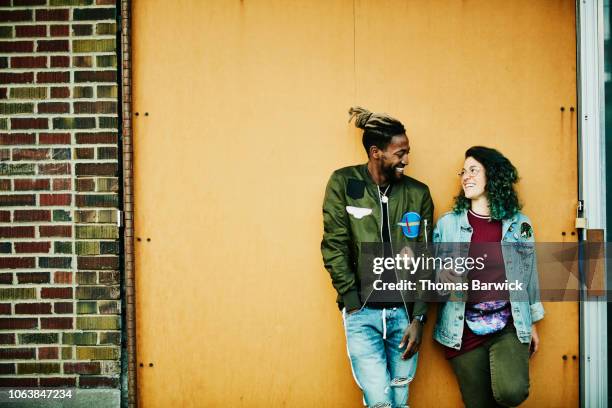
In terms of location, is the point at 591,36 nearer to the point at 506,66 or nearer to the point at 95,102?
the point at 506,66

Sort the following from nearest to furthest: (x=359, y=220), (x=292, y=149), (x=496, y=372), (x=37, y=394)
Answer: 1. (x=496, y=372)
2. (x=359, y=220)
3. (x=37, y=394)
4. (x=292, y=149)

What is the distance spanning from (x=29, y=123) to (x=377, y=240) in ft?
8.17

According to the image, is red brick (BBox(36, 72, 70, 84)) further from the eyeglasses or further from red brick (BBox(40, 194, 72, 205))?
the eyeglasses

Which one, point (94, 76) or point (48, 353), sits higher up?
point (94, 76)

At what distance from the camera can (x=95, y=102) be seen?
373 centimetres

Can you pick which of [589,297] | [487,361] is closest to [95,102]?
[487,361]

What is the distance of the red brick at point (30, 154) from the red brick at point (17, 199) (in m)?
0.26

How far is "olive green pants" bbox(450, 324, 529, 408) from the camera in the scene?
330 centimetres

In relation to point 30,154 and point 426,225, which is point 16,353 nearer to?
point 30,154

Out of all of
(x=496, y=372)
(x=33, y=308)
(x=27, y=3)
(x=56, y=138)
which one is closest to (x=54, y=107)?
(x=56, y=138)

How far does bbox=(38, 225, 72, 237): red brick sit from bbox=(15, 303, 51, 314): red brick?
0.48 metres

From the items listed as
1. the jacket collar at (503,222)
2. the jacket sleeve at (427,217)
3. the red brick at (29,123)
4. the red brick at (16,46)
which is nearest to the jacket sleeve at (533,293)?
the jacket collar at (503,222)

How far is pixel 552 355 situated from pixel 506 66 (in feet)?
6.74

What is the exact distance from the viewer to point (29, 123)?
3742 millimetres
